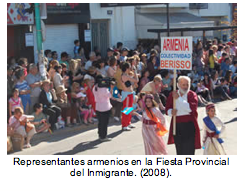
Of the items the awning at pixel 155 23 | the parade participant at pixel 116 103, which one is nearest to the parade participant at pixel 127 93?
the parade participant at pixel 116 103

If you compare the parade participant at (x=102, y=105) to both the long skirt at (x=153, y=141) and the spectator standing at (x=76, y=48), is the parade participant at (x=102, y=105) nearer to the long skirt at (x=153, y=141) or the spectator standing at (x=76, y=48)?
the long skirt at (x=153, y=141)

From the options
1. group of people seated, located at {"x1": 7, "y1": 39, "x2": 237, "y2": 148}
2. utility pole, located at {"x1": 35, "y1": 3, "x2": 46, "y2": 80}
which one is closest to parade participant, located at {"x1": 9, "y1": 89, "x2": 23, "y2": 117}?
group of people seated, located at {"x1": 7, "y1": 39, "x2": 237, "y2": 148}

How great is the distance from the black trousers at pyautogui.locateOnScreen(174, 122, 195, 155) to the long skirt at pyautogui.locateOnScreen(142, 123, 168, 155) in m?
0.63

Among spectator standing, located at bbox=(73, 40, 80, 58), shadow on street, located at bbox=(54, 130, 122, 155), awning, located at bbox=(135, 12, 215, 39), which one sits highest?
awning, located at bbox=(135, 12, 215, 39)

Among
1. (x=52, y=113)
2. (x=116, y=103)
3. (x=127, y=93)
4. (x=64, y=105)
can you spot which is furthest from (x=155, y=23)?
(x=52, y=113)

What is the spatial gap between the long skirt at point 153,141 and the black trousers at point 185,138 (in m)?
0.63

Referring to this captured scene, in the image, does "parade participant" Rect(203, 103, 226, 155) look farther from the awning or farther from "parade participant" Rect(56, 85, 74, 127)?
the awning

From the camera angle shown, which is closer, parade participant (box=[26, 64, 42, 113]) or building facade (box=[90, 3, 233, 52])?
parade participant (box=[26, 64, 42, 113])

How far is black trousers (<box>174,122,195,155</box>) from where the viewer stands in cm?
798

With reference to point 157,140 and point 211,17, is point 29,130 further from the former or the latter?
point 211,17

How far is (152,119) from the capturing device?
866cm

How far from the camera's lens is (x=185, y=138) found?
316 inches

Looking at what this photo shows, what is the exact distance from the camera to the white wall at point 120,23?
64.9ft
